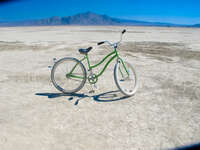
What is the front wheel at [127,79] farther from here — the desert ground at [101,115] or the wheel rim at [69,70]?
the wheel rim at [69,70]

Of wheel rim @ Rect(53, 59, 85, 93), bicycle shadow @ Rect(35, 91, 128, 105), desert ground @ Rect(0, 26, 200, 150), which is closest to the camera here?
desert ground @ Rect(0, 26, 200, 150)

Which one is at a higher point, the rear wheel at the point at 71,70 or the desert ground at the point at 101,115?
the rear wheel at the point at 71,70

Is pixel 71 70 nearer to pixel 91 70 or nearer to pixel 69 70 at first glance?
pixel 69 70

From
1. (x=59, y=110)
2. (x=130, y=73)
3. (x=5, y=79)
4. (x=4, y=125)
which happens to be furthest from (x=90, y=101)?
(x=5, y=79)

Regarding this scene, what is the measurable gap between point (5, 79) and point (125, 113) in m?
3.89

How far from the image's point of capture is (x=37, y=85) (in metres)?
5.11

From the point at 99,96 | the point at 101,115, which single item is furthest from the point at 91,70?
the point at 101,115

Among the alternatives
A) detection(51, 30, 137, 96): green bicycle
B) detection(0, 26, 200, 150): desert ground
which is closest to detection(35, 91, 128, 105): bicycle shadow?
detection(0, 26, 200, 150): desert ground

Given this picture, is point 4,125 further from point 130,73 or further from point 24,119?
point 130,73

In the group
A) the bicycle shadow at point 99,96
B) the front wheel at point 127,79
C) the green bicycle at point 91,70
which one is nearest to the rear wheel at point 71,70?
the green bicycle at point 91,70

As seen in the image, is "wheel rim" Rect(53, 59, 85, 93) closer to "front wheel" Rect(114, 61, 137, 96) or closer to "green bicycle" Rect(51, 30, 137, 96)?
"green bicycle" Rect(51, 30, 137, 96)

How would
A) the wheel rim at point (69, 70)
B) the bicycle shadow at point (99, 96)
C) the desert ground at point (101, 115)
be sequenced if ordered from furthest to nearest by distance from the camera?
the wheel rim at point (69, 70), the bicycle shadow at point (99, 96), the desert ground at point (101, 115)

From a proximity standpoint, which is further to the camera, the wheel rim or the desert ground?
the wheel rim

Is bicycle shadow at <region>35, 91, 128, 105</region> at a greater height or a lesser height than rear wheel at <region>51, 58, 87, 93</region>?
lesser
